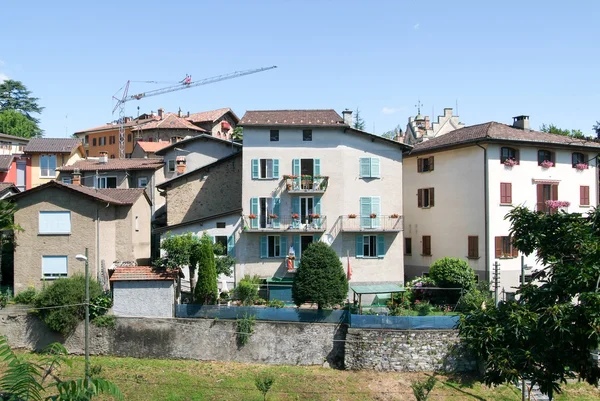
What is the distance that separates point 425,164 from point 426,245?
6.09m

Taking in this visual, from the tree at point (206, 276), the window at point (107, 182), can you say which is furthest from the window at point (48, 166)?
the tree at point (206, 276)

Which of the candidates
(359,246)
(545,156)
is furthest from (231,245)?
(545,156)

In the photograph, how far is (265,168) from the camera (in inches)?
1465

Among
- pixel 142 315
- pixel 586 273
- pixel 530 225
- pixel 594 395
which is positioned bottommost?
pixel 594 395

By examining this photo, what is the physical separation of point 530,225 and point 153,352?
2247cm

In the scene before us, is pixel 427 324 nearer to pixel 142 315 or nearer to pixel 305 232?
pixel 305 232

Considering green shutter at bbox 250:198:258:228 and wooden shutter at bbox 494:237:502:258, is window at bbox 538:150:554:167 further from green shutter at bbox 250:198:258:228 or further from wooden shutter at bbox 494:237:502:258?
green shutter at bbox 250:198:258:228

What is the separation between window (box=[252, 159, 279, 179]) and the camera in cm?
3709

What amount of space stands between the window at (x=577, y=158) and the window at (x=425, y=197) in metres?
10.5

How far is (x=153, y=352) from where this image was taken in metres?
29.7

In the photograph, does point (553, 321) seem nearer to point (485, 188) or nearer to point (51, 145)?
point (485, 188)

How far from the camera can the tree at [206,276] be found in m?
30.8

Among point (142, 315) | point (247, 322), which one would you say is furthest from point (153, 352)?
point (247, 322)

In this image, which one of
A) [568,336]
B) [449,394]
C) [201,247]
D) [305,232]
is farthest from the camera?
[305,232]
